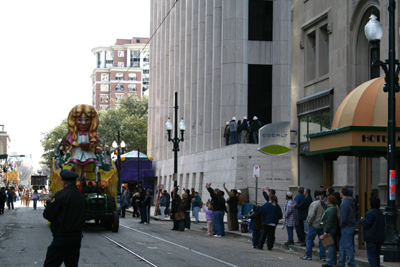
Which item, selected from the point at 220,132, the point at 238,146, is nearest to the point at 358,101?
the point at 238,146

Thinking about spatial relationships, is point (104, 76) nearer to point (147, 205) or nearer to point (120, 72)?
point (120, 72)

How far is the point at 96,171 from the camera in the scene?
23094mm

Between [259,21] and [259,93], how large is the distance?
192 inches

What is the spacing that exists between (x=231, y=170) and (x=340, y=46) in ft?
49.1

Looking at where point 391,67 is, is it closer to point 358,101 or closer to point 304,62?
point 358,101

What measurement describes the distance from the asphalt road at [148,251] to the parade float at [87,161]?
1274mm

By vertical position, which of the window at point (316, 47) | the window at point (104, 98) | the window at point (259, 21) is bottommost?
the window at point (316, 47)

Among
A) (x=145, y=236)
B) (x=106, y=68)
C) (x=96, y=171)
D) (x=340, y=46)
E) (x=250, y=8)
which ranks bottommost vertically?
(x=145, y=236)

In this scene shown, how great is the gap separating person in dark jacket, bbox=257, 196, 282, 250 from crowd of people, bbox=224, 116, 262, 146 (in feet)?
58.8

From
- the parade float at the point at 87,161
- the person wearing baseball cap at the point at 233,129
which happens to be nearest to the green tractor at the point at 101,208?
the parade float at the point at 87,161

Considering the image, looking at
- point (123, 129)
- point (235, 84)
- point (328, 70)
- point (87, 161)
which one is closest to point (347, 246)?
point (87, 161)

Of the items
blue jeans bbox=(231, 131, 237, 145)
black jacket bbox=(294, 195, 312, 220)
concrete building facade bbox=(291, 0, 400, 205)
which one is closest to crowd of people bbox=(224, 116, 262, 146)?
blue jeans bbox=(231, 131, 237, 145)

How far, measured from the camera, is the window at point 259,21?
39.2 meters

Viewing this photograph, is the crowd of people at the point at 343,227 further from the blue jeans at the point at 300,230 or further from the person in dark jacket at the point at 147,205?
the person in dark jacket at the point at 147,205
